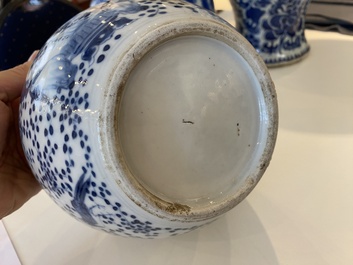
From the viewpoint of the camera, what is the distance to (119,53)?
38cm

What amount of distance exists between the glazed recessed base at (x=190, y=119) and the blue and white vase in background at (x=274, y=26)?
1.58 ft

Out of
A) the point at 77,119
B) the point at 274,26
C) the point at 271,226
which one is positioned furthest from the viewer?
the point at 274,26

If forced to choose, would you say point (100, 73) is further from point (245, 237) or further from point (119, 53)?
point (245, 237)

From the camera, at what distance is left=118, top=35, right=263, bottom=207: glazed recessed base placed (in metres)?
0.39

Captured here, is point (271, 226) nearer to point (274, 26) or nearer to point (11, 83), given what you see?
point (11, 83)

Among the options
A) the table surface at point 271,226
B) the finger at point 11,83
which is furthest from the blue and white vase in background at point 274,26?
the finger at point 11,83

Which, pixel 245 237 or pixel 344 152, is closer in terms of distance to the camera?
pixel 245 237

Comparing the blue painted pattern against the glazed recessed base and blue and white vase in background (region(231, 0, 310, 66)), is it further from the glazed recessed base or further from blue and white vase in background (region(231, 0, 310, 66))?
blue and white vase in background (region(231, 0, 310, 66))

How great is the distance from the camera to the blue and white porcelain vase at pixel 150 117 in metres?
0.38

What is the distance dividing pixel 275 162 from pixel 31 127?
0.34 metres

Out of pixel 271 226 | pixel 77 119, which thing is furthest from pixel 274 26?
pixel 77 119

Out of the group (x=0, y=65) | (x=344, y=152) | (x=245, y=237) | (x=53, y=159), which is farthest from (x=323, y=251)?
(x=0, y=65)

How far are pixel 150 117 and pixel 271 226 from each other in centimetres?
22

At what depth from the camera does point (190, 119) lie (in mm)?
398
